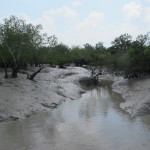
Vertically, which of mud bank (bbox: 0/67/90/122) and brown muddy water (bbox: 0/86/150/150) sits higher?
mud bank (bbox: 0/67/90/122)

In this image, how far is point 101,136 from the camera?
1385cm

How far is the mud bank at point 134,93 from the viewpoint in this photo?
19562 millimetres

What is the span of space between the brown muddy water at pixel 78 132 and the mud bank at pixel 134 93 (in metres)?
1.17

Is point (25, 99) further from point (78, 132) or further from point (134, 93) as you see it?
point (134, 93)

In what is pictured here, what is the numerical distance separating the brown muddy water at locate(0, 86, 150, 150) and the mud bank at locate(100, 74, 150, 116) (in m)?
1.17

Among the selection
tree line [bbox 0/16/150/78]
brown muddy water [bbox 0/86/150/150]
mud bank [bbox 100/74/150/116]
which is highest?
tree line [bbox 0/16/150/78]

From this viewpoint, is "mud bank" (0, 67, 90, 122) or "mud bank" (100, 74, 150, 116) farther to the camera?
"mud bank" (100, 74, 150, 116)

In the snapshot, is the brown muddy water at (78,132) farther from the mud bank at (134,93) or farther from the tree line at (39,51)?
the tree line at (39,51)

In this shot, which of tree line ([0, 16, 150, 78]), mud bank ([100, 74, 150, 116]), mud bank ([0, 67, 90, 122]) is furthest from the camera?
tree line ([0, 16, 150, 78])

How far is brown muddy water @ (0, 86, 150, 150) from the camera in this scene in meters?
12.3

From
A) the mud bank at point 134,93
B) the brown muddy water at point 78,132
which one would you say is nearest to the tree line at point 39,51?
the mud bank at point 134,93

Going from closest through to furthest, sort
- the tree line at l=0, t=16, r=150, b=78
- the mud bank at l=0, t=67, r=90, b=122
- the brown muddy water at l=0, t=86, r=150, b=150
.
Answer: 1. the brown muddy water at l=0, t=86, r=150, b=150
2. the mud bank at l=0, t=67, r=90, b=122
3. the tree line at l=0, t=16, r=150, b=78

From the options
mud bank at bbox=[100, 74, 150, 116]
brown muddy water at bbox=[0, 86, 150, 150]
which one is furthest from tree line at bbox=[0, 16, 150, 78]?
brown muddy water at bbox=[0, 86, 150, 150]

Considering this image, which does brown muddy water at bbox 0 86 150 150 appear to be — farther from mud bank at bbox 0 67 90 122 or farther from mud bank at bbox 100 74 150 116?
mud bank at bbox 100 74 150 116
